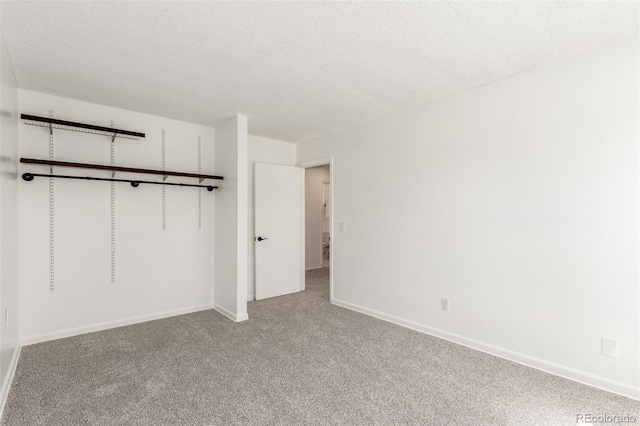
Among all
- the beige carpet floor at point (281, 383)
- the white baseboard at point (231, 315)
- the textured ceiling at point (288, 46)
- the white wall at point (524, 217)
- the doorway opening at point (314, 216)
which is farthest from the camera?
the doorway opening at point (314, 216)

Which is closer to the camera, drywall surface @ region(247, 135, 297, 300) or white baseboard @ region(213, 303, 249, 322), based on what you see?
white baseboard @ region(213, 303, 249, 322)

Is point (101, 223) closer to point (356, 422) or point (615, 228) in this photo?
point (356, 422)

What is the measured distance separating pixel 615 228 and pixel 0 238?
13.4 ft

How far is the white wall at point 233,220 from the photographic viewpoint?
12.1 feet

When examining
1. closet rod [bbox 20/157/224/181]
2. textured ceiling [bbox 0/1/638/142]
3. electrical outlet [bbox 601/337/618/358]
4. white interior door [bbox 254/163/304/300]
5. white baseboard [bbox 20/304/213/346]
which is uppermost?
textured ceiling [bbox 0/1/638/142]

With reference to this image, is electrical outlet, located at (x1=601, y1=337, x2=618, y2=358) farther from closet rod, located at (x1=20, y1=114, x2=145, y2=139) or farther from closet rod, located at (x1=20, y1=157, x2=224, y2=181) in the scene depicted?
closet rod, located at (x1=20, y1=114, x2=145, y2=139)

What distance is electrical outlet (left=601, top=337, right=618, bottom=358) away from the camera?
220 cm

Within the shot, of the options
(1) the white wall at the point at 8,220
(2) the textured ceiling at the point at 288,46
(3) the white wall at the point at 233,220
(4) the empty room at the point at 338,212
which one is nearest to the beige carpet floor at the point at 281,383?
(4) the empty room at the point at 338,212

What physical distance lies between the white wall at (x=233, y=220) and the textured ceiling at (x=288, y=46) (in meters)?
0.65

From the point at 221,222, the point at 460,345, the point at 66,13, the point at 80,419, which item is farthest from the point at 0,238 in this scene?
the point at 460,345

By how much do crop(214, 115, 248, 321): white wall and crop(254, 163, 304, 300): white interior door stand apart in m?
0.63

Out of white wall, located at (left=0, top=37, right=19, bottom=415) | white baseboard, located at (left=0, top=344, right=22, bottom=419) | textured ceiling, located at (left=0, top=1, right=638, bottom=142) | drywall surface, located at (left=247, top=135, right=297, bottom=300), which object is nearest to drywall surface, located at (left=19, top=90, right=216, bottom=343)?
white wall, located at (left=0, top=37, right=19, bottom=415)

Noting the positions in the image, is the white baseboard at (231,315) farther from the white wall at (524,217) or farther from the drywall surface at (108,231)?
the white wall at (524,217)

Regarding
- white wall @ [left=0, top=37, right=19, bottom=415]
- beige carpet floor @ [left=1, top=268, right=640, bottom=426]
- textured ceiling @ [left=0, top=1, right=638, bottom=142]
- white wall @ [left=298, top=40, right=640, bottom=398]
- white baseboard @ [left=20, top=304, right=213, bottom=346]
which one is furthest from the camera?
white baseboard @ [left=20, top=304, right=213, bottom=346]
